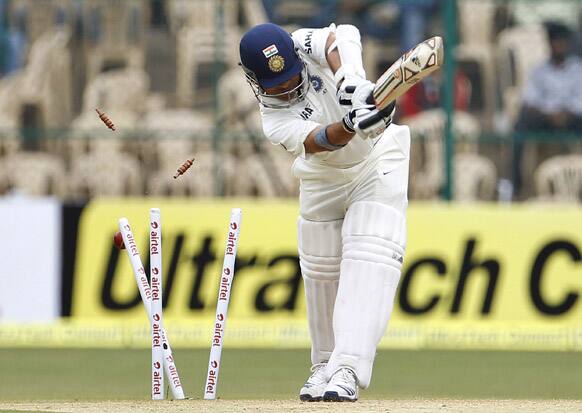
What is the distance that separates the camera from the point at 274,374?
32.3ft

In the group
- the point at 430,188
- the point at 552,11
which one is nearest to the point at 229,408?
the point at 430,188

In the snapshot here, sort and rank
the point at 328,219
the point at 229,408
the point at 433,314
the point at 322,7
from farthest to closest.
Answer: the point at 322,7, the point at 433,314, the point at 328,219, the point at 229,408

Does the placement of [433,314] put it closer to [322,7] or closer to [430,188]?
[430,188]

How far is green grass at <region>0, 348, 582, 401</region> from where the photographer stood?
8477 millimetres

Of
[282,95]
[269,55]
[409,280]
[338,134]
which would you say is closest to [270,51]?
[269,55]

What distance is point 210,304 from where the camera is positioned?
12.3 metres

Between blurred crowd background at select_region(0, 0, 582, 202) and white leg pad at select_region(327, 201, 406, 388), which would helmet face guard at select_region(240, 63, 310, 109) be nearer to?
white leg pad at select_region(327, 201, 406, 388)

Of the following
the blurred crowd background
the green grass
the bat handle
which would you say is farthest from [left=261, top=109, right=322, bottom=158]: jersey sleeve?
the blurred crowd background

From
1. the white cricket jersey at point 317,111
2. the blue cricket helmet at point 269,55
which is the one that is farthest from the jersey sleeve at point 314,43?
the blue cricket helmet at point 269,55

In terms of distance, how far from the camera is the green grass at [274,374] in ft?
27.8

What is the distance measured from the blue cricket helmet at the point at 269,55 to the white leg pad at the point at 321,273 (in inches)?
34.4

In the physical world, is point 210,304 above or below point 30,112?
below

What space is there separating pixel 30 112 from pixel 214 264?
113 inches

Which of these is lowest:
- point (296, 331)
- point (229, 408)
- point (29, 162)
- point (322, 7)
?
point (229, 408)
